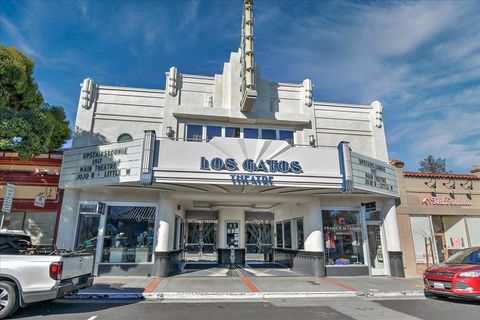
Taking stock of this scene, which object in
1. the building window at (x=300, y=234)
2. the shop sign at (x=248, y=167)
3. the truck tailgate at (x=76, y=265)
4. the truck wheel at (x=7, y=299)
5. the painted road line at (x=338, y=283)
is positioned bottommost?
the painted road line at (x=338, y=283)

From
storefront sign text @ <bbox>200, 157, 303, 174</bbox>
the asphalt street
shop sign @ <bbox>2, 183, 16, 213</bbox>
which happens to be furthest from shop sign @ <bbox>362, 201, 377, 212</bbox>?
shop sign @ <bbox>2, 183, 16, 213</bbox>

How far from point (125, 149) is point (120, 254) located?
4.99 metres

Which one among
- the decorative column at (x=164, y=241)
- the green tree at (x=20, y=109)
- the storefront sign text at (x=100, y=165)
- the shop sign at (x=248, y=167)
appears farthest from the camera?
the decorative column at (x=164, y=241)

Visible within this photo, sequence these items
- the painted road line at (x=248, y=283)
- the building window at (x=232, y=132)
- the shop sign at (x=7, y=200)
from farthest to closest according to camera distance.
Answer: the building window at (x=232, y=132)
the painted road line at (x=248, y=283)
the shop sign at (x=7, y=200)

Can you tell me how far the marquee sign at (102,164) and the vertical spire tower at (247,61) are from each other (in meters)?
5.68

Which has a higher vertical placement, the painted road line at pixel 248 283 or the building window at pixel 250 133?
the building window at pixel 250 133

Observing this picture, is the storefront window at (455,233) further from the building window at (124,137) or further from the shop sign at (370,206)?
the building window at (124,137)

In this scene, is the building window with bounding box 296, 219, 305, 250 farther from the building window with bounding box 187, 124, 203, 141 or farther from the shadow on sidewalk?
the shadow on sidewalk

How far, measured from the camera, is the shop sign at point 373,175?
42.9 ft

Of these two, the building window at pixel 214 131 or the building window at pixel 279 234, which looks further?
the building window at pixel 279 234

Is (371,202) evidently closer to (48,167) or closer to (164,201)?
(164,201)

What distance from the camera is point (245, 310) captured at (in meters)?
8.16

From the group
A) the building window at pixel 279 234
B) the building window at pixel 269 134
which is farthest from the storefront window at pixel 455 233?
the building window at pixel 269 134

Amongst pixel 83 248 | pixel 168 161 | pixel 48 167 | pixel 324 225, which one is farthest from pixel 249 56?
pixel 83 248
